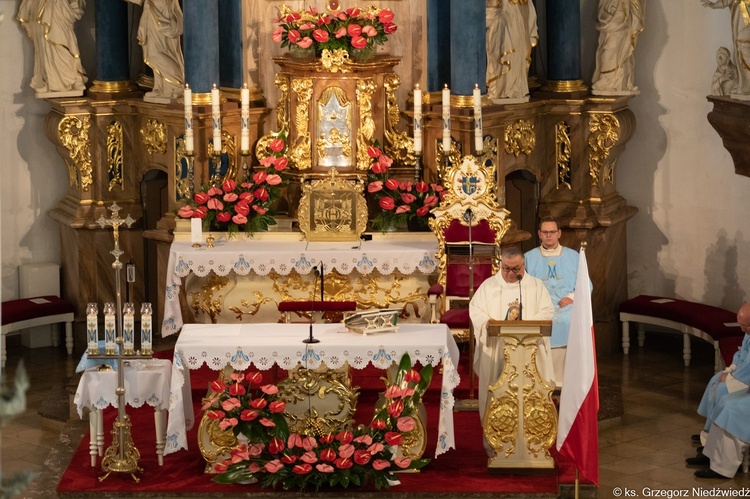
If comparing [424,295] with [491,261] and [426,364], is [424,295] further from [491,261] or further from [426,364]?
[426,364]

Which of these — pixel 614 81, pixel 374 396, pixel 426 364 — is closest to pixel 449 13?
pixel 614 81

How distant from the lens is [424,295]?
35.9ft

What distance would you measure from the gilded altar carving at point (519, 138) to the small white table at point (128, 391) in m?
4.89

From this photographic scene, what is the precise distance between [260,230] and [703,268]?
4339 millimetres

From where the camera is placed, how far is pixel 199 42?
11711 mm

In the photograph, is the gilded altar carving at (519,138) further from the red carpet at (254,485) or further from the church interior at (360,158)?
the red carpet at (254,485)

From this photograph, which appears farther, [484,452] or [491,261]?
[491,261]

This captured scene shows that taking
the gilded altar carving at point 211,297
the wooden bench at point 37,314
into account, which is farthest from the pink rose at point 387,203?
the wooden bench at point 37,314

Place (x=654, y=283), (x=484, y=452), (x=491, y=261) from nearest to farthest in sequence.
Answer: (x=484, y=452), (x=491, y=261), (x=654, y=283)

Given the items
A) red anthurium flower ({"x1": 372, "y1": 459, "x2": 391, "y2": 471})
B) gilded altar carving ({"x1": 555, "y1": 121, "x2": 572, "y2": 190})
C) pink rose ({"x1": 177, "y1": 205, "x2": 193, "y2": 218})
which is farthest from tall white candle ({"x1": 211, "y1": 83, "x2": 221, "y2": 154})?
red anthurium flower ({"x1": 372, "y1": 459, "x2": 391, "y2": 471})

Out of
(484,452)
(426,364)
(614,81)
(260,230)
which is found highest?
(614,81)

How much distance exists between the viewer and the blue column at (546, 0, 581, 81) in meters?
12.6

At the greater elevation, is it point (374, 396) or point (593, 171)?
point (593, 171)

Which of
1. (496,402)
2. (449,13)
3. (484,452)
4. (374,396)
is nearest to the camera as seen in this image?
(496,402)
